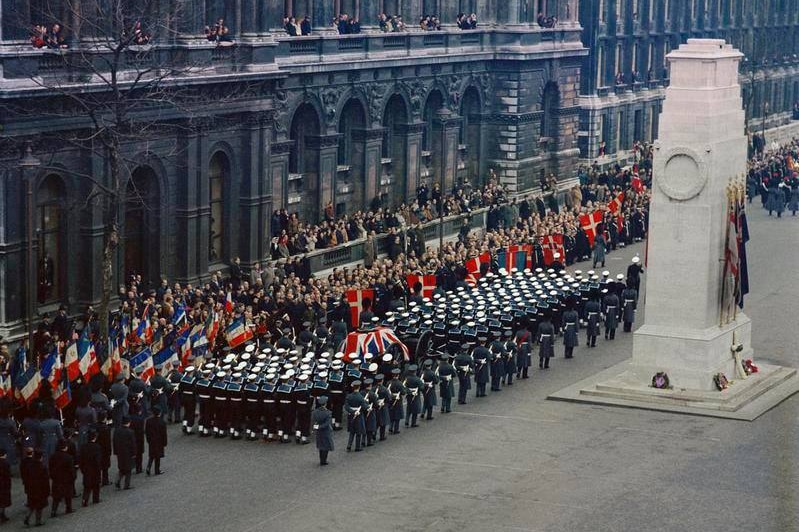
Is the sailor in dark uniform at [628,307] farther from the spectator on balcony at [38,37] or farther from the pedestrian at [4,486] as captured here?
the pedestrian at [4,486]

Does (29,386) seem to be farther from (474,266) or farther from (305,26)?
(305,26)

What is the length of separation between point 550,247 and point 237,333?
19.4m

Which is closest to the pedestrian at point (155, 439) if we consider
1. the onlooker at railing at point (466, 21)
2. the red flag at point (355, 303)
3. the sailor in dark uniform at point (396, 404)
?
the sailor in dark uniform at point (396, 404)

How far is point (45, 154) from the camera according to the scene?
49.0 meters

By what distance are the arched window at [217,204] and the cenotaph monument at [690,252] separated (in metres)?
16.4

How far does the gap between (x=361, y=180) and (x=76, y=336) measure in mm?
28339

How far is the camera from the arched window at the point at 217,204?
57969 mm

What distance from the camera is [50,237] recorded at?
50094 millimetres

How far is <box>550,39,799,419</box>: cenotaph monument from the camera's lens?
4434cm

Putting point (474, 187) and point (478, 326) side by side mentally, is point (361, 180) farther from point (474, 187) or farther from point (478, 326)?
point (478, 326)

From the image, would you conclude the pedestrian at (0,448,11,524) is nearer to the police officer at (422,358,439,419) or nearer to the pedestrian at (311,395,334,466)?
the pedestrian at (311,395,334,466)

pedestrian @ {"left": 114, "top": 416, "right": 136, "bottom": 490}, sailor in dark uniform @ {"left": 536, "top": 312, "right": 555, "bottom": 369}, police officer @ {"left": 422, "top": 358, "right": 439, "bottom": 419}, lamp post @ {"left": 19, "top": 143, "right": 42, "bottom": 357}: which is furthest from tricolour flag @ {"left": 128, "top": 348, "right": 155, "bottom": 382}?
sailor in dark uniform @ {"left": 536, "top": 312, "right": 555, "bottom": 369}

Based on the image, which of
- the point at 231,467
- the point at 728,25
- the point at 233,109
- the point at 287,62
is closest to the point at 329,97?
the point at 287,62

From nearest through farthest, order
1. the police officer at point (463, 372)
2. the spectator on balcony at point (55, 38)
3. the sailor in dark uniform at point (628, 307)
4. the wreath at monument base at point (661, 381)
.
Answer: the police officer at point (463, 372), the wreath at monument base at point (661, 381), the spectator on balcony at point (55, 38), the sailor in dark uniform at point (628, 307)
